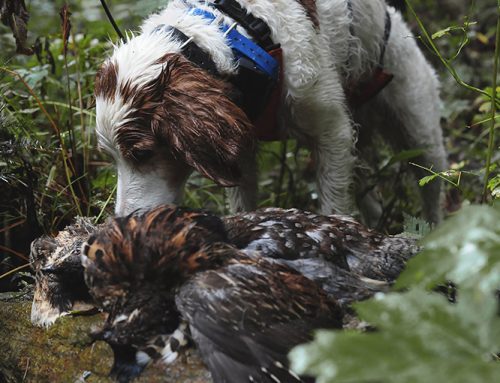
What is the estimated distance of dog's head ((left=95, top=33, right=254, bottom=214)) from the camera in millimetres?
2801

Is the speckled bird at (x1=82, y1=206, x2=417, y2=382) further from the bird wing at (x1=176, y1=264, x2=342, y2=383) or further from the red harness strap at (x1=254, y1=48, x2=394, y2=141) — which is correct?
the red harness strap at (x1=254, y1=48, x2=394, y2=141)

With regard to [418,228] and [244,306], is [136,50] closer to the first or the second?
[418,228]

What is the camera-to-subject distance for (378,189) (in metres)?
4.88

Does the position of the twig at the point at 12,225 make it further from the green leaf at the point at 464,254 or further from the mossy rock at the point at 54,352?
the green leaf at the point at 464,254

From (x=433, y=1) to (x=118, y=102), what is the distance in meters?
5.63

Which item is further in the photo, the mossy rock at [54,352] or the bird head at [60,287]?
the bird head at [60,287]

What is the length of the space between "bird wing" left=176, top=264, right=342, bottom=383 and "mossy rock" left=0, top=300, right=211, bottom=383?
9.7 inches

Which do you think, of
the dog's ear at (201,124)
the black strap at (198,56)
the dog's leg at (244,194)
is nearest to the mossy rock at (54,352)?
the dog's ear at (201,124)

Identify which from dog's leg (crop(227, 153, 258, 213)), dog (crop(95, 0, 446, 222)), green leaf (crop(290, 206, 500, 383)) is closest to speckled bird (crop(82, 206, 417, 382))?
green leaf (crop(290, 206, 500, 383))

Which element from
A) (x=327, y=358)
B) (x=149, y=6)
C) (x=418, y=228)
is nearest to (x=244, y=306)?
(x=327, y=358)

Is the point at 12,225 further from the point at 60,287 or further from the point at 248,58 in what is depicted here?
the point at 248,58

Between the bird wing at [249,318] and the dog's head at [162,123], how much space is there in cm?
101

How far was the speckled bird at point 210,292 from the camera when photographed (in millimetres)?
1656

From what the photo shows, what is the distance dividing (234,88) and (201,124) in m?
0.39
